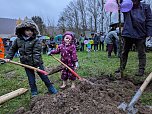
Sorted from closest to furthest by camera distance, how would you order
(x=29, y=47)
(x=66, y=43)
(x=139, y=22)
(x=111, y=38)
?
(x=29, y=47) → (x=66, y=43) → (x=139, y=22) → (x=111, y=38)

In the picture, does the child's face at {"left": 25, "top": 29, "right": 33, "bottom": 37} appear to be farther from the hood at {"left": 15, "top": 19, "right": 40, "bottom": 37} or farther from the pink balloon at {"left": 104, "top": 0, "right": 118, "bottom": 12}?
the pink balloon at {"left": 104, "top": 0, "right": 118, "bottom": 12}

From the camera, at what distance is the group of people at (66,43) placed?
483 centimetres

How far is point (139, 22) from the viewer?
5676 mm

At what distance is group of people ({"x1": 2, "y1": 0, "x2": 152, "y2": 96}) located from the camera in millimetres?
4832

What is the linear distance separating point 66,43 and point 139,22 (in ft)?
5.64

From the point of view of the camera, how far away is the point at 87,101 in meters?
3.34

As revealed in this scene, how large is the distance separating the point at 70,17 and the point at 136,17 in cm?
4330

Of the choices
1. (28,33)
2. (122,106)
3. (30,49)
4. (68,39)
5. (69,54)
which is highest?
(28,33)

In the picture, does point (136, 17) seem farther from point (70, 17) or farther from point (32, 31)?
point (70, 17)

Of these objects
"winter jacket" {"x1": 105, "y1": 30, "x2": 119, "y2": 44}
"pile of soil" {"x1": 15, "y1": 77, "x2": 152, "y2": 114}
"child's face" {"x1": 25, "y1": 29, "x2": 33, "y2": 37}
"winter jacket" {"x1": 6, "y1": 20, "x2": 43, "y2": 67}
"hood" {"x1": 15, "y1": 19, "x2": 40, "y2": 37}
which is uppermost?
"hood" {"x1": 15, "y1": 19, "x2": 40, "y2": 37}

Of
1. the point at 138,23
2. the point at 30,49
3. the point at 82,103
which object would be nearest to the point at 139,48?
the point at 138,23

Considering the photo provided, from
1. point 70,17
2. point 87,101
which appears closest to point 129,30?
point 87,101

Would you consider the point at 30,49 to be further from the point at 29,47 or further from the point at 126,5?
the point at 126,5

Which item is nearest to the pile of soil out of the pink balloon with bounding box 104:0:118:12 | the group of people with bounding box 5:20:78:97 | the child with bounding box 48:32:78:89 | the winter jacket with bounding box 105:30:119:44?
the group of people with bounding box 5:20:78:97
